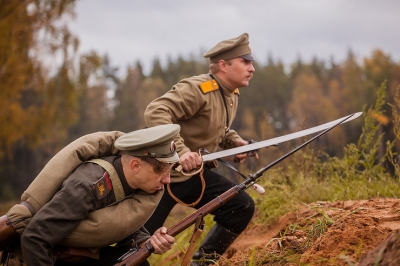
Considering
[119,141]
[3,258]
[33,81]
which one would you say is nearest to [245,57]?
[119,141]

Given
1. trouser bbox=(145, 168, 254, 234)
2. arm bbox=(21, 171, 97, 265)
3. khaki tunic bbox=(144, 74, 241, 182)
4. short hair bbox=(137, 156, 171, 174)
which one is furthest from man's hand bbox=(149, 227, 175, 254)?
trouser bbox=(145, 168, 254, 234)

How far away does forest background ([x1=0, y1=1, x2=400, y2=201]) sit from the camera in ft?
66.1

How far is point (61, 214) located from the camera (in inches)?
138

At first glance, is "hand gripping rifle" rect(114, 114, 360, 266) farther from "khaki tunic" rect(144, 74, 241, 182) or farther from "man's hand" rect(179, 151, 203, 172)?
"khaki tunic" rect(144, 74, 241, 182)

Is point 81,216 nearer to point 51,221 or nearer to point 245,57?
point 51,221

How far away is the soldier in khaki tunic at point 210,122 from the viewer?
4.92 m

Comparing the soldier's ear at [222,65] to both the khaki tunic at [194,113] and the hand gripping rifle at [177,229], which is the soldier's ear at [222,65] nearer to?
the khaki tunic at [194,113]

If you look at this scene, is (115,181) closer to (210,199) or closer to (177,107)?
(177,107)

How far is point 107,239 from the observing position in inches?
150

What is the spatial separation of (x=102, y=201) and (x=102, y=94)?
74242mm

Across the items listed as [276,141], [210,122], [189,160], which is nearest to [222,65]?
[210,122]

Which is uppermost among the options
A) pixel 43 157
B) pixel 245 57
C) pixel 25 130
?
pixel 245 57

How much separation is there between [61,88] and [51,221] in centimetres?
2746

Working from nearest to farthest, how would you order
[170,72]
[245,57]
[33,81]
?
[245,57] → [33,81] → [170,72]
